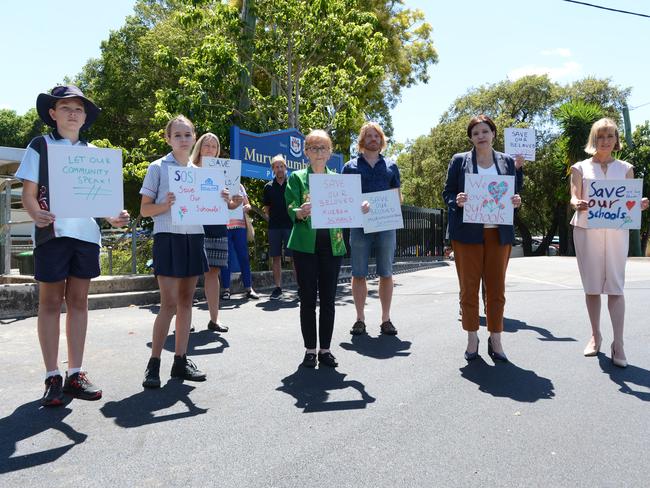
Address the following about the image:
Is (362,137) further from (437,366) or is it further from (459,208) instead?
(437,366)

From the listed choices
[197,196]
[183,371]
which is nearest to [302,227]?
[197,196]

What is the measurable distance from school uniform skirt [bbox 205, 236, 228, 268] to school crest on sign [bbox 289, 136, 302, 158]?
5.29m

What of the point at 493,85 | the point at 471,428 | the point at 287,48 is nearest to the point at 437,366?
the point at 471,428

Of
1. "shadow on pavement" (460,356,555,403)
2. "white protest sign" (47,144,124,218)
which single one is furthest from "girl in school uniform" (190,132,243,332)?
"shadow on pavement" (460,356,555,403)

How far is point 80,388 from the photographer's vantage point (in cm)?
375

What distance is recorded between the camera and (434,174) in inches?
1388

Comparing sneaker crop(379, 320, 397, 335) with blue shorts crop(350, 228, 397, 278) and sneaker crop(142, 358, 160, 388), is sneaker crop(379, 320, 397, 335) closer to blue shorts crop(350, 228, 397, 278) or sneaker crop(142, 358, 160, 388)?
blue shorts crop(350, 228, 397, 278)

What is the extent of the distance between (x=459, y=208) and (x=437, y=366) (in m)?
1.34

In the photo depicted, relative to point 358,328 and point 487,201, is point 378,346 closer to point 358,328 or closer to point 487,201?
point 358,328

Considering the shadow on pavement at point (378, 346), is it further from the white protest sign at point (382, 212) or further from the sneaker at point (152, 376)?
the sneaker at point (152, 376)

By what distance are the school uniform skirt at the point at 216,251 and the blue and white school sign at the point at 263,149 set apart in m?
3.81

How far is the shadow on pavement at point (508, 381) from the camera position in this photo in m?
3.85

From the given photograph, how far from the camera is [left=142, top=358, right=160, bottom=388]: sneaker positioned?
13.1 ft

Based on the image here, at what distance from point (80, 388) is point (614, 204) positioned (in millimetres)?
4403
